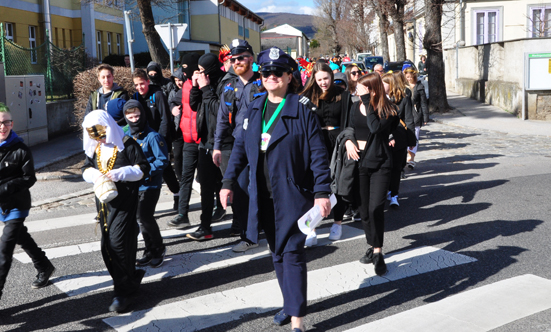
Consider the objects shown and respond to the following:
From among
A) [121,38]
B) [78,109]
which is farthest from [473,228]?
[121,38]

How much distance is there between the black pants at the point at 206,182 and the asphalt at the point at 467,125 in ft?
18.9

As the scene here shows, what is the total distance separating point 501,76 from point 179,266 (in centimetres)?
1905

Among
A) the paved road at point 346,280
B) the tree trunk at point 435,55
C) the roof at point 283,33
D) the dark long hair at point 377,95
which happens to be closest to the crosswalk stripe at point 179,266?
the paved road at point 346,280

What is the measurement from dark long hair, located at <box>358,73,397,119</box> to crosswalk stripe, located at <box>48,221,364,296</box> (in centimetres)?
166

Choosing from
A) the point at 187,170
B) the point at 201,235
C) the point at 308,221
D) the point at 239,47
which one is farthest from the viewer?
the point at 187,170

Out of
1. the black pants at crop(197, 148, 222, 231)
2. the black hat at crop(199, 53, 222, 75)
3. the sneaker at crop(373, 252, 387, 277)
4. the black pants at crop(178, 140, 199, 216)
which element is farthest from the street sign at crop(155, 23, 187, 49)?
the sneaker at crop(373, 252, 387, 277)

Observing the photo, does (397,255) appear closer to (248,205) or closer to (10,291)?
(248,205)

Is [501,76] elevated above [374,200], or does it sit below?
above

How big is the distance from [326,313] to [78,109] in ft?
35.5

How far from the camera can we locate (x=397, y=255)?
18.7ft

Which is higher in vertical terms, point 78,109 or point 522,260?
point 78,109

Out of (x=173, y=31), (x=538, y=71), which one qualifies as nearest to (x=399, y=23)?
(x=538, y=71)

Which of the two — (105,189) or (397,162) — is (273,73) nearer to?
(105,189)

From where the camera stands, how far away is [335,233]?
20.8 feet
